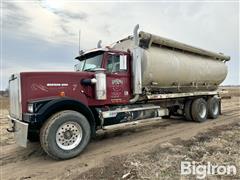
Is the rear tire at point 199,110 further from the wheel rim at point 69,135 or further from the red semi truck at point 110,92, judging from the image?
the wheel rim at point 69,135

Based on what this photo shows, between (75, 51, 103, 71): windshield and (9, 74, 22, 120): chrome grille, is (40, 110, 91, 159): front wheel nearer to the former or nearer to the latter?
(9, 74, 22, 120): chrome grille

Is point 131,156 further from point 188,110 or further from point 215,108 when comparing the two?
point 215,108

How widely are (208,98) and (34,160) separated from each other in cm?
865

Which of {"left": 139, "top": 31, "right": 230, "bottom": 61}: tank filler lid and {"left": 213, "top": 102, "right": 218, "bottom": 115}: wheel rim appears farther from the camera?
{"left": 213, "top": 102, "right": 218, "bottom": 115}: wheel rim

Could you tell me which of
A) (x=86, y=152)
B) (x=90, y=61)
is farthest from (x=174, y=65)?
(x=86, y=152)

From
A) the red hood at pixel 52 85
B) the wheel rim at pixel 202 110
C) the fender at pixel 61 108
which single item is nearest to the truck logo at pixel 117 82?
the red hood at pixel 52 85

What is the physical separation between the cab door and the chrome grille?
7.94 feet

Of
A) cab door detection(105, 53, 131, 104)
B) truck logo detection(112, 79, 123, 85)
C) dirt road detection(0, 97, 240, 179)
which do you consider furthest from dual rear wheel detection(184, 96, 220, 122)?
truck logo detection(112, 79, 123, 85)

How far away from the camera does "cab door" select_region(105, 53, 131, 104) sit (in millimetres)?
6316

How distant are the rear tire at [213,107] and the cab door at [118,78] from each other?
5.35 metres

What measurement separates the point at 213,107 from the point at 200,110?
51.9 inches

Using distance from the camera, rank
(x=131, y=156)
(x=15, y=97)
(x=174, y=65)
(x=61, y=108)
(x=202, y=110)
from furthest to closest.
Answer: (x=202, y=110)
(x=174, y=65)
(x=15, y=97)
(x=61, y=108)
(x=131, y=156)

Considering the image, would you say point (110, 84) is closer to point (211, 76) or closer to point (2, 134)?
point (2, 134)

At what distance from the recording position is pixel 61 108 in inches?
202
